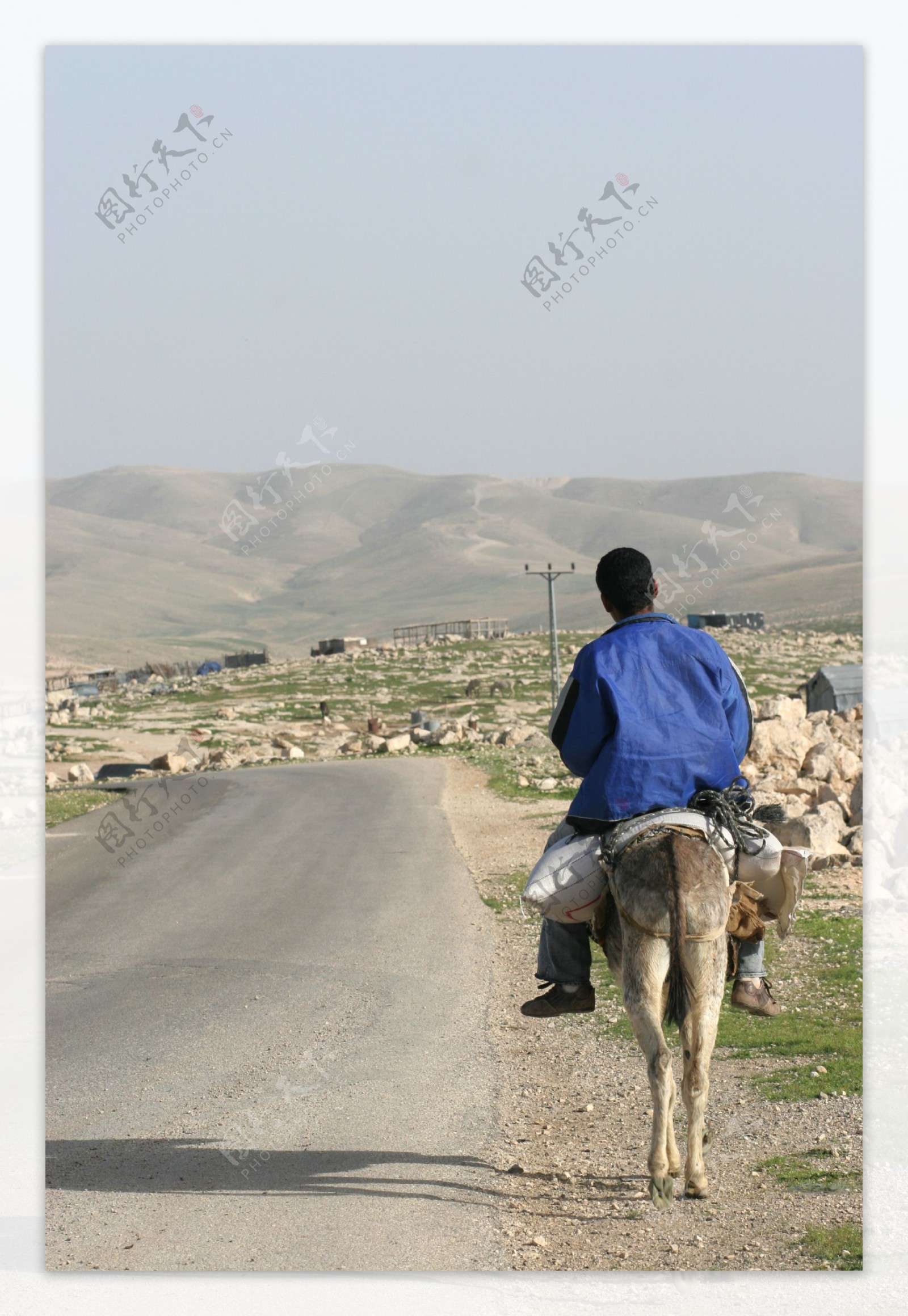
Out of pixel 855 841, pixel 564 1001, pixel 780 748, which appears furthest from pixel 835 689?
pixel 564 1001

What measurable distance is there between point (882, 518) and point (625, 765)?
11524 cm

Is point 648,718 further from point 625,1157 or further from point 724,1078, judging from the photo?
point 724,1078

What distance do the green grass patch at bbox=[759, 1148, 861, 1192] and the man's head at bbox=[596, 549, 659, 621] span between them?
241 centimetres

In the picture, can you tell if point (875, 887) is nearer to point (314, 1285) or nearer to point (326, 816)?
point (314, 1285)

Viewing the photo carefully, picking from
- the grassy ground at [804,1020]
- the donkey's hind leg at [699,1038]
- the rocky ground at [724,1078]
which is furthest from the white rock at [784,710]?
the donkey's hind leg at [699,1038]

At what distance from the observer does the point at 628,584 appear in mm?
5355

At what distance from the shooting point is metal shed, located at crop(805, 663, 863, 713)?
31766mm

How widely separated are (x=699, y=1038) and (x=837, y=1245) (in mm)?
895

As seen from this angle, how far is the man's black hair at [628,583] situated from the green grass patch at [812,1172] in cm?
243

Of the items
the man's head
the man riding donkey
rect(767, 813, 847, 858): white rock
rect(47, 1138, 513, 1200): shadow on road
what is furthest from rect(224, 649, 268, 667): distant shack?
the man riding donkey

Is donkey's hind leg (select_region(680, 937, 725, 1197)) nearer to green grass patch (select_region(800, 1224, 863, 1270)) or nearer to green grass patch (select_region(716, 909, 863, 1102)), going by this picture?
green grass patch (select_region(800, 1224, 863, 1270))

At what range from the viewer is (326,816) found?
2236cm

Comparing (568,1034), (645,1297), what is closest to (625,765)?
(645,1297)

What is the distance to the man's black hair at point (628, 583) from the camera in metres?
5.36
